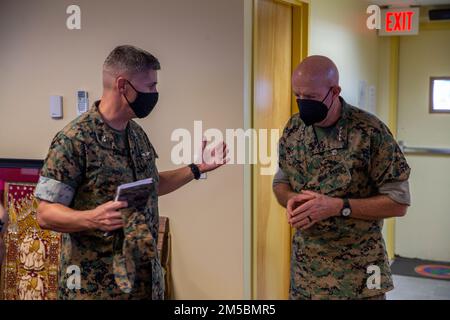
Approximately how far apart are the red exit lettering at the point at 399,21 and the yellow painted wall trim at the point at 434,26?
432mm

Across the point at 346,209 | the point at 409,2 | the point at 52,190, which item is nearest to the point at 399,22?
the point at 409,2

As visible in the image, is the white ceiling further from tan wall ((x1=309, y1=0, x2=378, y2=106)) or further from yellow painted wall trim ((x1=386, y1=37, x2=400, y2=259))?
yellow painted wall trim ((x1=386, y1=37, x2=400, y2=259))

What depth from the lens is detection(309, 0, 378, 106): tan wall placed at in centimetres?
372

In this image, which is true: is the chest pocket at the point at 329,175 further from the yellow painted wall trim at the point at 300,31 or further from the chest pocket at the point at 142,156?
the yellow painted wall trim at the point at 300,31

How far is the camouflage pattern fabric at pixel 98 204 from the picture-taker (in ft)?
5.93

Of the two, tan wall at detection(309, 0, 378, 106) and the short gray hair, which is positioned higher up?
tan wall at detection(309, 0, 378, 106)

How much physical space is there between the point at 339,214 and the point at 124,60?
3.01 ft

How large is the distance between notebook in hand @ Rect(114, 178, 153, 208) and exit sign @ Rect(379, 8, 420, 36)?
11.5 feet

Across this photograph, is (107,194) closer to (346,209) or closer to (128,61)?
(128,61)

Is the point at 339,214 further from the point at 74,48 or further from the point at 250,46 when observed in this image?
the point at 74,48

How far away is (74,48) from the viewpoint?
326 cm

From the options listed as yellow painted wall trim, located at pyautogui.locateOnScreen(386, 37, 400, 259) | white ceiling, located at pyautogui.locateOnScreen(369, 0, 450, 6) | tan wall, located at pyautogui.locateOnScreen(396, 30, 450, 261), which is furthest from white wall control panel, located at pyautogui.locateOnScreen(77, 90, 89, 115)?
tan wall, located at pyautogui.locateOnScreen(396, 30, 450, 261)

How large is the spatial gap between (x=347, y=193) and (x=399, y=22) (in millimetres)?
3140
